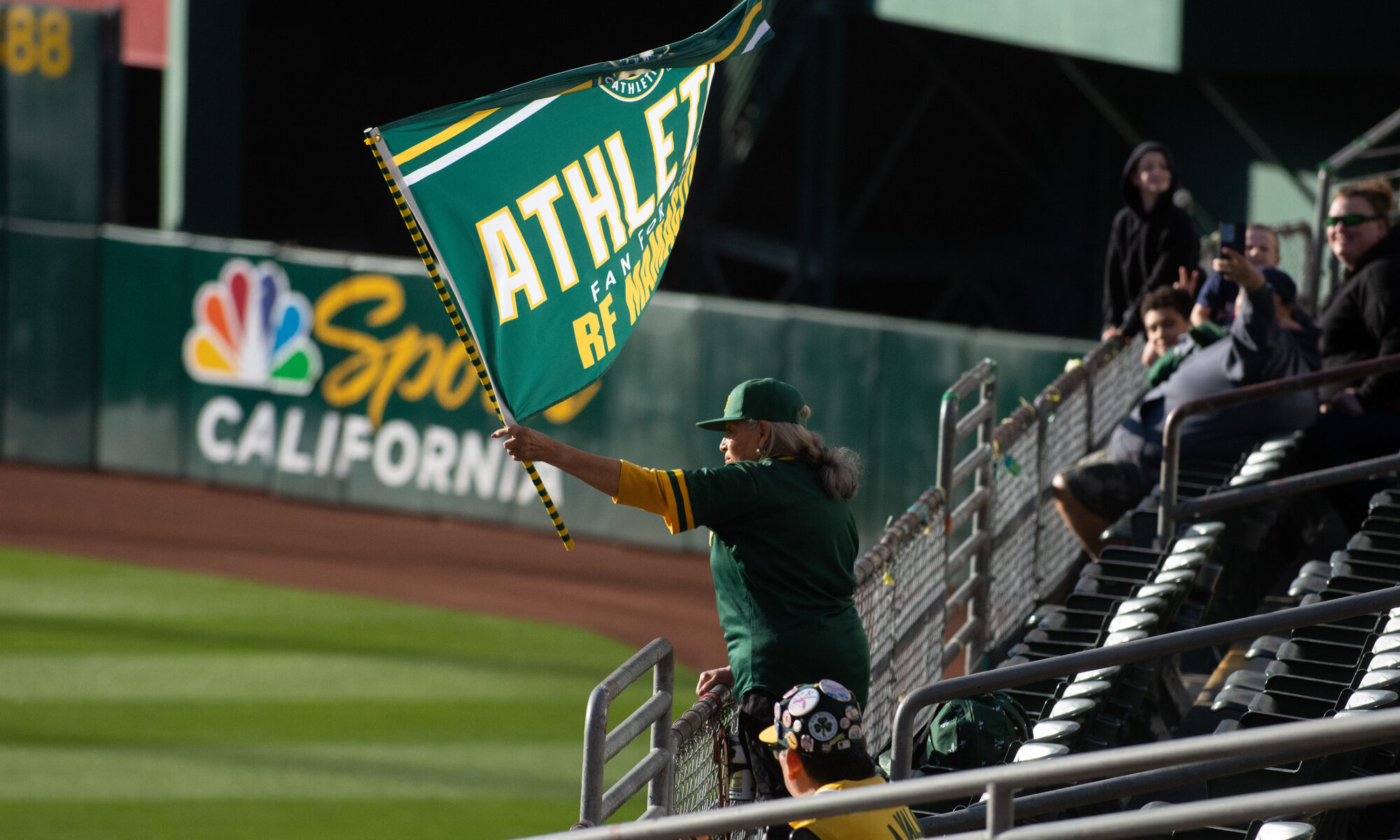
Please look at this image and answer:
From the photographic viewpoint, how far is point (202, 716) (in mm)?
10484

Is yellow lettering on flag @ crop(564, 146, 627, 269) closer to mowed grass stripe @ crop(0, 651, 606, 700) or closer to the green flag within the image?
Answer: the green flag

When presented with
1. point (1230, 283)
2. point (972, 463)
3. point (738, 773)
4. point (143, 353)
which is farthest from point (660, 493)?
point (143, 353)

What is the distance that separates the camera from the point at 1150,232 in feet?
29.1

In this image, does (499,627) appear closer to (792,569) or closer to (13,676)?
(13,676)

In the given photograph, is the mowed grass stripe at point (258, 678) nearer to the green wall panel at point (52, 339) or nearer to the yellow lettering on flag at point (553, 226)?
the green wall panel at point (52, 339)

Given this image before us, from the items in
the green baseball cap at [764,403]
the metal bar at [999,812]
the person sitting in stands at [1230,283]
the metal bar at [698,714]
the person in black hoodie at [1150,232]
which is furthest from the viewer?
the person in black hoodie at [1150,232]

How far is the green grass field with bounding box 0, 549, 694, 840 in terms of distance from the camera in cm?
894

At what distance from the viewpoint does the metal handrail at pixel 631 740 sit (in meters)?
3.93

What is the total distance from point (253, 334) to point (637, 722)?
12.9 meters

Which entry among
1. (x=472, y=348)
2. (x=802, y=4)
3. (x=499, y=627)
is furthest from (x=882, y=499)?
(x=472, y=348)

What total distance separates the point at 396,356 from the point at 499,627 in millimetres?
3759

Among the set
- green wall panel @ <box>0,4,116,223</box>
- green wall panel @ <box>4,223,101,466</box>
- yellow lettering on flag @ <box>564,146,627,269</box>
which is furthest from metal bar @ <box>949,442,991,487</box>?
green wall panel @ <box>0,4,116,223</box>

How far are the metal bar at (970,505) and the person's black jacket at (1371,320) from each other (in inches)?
66.4

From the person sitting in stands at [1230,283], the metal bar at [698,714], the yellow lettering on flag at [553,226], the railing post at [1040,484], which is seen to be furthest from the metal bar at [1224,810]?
the person sitting in stands at [1230,283]
